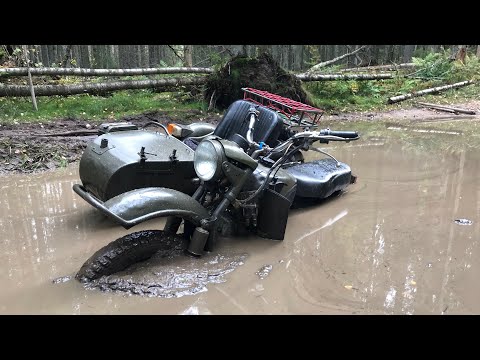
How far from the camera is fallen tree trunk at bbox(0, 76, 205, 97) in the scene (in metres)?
10.5

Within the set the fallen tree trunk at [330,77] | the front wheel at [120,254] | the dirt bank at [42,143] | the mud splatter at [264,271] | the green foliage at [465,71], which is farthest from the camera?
the green foliage at [465,71]

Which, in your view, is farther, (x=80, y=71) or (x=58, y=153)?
(x=80, y=71)

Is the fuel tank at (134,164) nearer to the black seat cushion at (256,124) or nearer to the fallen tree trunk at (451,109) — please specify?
the black seat cushion at (256,124)

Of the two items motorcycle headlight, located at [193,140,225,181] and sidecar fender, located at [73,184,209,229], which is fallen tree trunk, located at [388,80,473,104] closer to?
motorcycle headlight, located at [193,140,225,181]

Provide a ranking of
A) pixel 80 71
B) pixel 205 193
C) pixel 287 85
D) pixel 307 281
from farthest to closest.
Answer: pixel 287 85
pixel 80 71
pixel 205 193
pixel 307 281

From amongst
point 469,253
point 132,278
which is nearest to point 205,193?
point 132,278

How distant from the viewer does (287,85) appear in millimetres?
12266

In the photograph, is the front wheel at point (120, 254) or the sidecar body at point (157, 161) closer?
the front wheel at point (120, 254)

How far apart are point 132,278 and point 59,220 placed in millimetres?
1994

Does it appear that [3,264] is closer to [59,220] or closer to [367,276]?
[59,220]

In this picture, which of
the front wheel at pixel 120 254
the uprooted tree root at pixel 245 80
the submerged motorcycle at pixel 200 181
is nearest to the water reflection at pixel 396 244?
the submerged motorcycle at pixel 200 181

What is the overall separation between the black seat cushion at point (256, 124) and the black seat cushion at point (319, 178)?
19.9 inches

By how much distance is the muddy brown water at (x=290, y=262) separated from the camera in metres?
3.14

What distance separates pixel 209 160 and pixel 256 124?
1.75m
